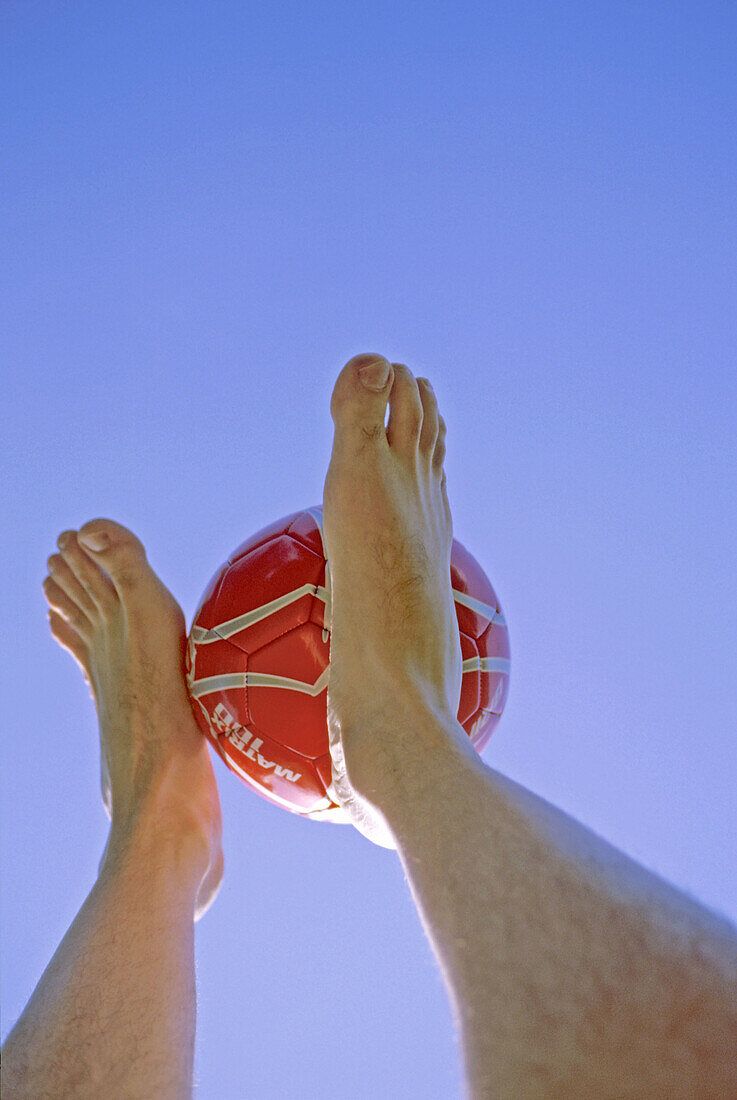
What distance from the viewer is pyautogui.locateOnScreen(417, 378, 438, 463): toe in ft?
9.52

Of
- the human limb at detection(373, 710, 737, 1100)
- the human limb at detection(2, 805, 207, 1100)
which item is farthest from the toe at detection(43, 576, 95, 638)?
the human limb at detection(373, 710, 737, 1100)

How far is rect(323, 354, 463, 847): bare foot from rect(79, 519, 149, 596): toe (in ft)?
2.75

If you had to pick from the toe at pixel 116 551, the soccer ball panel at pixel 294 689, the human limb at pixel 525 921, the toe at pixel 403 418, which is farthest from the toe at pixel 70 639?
the human limb at pixel 525 921

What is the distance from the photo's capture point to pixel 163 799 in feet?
8.27

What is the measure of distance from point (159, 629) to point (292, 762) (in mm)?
854

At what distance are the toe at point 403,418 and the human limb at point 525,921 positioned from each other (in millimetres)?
906

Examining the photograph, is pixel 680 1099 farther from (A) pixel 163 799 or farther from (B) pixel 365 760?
(A) pixel 163 799

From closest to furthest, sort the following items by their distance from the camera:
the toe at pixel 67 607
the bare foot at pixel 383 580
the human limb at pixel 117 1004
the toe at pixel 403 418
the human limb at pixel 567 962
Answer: the human limb at pixel 567 962 → the human limb at pixel 117 1004 → the bare foot at pixel 383 580 → the toe at pixel 403 418 → the toe at pixel 67 607

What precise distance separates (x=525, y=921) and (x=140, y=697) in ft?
5.97

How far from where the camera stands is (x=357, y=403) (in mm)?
2648

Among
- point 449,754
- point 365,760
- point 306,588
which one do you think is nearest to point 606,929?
point 449,754

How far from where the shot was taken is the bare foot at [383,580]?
1871 mm

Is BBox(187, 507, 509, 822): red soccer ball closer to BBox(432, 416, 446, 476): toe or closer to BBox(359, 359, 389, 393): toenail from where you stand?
BBox(359, 359, 389, 393): toenail

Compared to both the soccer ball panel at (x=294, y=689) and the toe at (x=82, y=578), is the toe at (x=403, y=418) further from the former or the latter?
the toe at (x=82, y=578)
